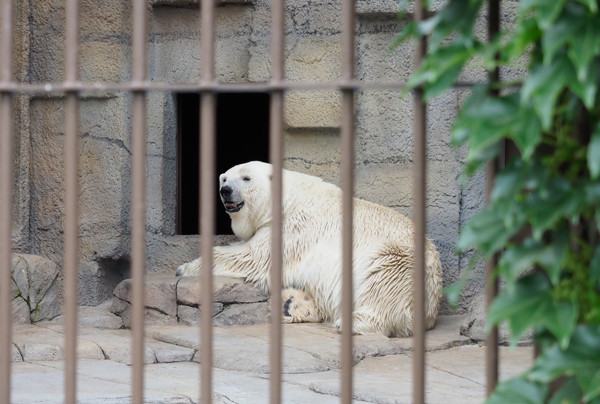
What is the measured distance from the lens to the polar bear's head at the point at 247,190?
669 centimetres

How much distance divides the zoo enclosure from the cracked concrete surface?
1924mm

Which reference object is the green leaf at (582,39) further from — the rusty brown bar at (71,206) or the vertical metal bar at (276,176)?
the rusty brown bar at (71,206)

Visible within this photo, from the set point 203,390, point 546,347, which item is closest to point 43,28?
point 203,390

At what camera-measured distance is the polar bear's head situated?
21.9 feet

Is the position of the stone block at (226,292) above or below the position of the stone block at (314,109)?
below

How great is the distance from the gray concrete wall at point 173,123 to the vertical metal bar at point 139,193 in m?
4.48

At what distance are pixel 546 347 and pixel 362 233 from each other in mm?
4551

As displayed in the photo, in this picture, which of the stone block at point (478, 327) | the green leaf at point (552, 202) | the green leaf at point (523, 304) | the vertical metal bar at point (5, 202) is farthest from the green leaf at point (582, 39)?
the stone block at point (478, 327)

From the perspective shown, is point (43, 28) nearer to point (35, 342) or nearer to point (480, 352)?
point (35, 342)

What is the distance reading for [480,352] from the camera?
5629mm

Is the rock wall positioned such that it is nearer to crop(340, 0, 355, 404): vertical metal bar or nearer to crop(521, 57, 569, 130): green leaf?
crop(340, 0, 355, 404): vertical metal bar

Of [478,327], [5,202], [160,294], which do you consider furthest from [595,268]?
[160,294]

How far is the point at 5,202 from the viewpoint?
7.58ft

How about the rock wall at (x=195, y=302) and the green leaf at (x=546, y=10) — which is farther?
the rock wall at (x=195, y=302)
